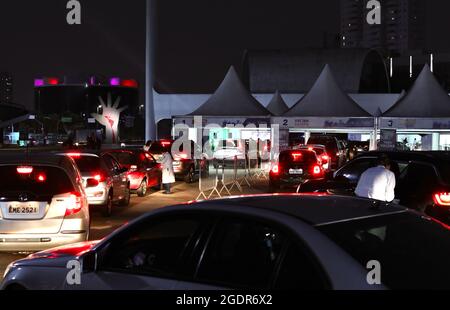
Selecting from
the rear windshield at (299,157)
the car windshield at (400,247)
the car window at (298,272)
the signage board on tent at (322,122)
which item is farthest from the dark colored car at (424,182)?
the signage board on tent at (322,122)

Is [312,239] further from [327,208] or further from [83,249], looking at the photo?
[83,249]

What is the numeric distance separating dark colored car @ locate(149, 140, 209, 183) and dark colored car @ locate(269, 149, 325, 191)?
149 inches

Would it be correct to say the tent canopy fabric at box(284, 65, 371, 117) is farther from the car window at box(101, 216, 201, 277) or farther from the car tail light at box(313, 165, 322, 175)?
the car window at box(101, 216, 201, 277)

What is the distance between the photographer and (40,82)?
190 m

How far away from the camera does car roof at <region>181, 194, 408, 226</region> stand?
13.4ft

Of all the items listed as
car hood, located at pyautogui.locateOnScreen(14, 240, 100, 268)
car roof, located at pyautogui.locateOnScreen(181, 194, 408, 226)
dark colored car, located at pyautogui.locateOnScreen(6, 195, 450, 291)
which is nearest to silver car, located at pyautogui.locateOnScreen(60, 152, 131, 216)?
car hood, located at pyautogui.locateOnScreen(14, 240, 100, 268)

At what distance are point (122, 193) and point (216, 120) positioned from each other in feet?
45.3

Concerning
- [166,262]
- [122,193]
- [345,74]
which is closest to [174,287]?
[166,262]

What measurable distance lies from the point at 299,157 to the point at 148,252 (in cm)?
1730

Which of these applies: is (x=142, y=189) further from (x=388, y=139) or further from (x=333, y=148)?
(x=333, y=148)

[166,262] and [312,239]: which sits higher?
[312,239]

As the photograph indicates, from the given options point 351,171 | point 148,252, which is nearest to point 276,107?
point 351,171

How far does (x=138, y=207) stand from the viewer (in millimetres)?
17641

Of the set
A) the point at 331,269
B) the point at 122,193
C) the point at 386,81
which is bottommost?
the point at 122,193
